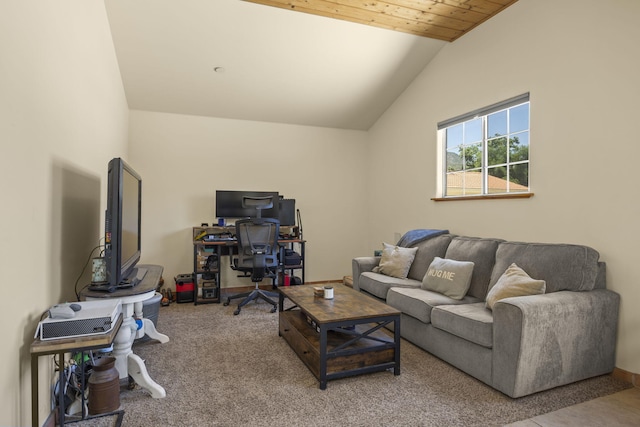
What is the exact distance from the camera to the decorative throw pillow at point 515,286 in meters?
2.46

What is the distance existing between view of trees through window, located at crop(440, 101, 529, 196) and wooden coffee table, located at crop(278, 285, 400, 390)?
186cm

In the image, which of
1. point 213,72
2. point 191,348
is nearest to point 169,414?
point 191,348

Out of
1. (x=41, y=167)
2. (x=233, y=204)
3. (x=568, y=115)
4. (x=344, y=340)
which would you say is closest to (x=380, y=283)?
(x=344, y=340)

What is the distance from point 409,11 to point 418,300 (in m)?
2.68

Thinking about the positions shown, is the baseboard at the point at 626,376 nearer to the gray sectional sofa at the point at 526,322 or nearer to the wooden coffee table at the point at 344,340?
the gray sectional sofa at the point at 526,322

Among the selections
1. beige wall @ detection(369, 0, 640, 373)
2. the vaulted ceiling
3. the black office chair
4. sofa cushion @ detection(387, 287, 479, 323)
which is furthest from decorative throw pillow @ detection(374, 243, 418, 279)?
the vaulted ceiling

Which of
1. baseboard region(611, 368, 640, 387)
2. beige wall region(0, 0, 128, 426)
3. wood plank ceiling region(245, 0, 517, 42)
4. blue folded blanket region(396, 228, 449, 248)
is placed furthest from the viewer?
blue folded blanket region(396, 228, 449, 248)

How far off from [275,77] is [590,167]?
3.31 m

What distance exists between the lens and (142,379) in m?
2.23

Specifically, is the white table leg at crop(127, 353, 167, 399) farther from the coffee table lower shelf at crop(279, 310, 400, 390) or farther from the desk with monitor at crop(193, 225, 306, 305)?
the desk with monitor at crop(193, 225, 306, 305)

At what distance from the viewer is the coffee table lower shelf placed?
2.36 meters

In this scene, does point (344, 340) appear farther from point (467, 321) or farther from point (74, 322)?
point (74, 322)

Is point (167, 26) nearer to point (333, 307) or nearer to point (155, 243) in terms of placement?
point (155, 243)

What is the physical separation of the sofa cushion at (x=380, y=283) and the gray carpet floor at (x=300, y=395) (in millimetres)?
623
